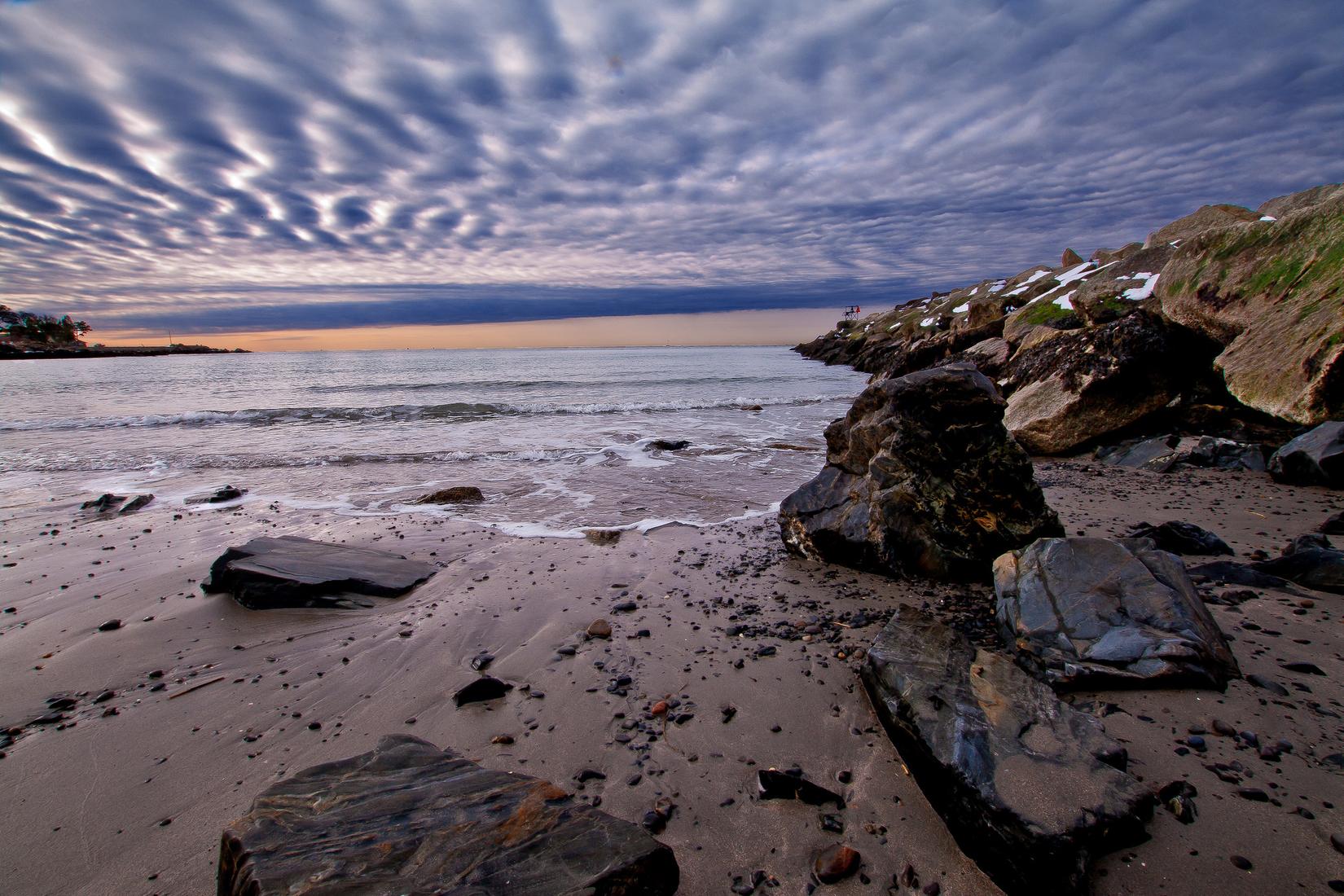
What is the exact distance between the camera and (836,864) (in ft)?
8.18

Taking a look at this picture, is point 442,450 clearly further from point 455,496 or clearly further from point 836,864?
point 836,864

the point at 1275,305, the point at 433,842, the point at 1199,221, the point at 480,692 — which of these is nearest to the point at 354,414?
the point at 480,692

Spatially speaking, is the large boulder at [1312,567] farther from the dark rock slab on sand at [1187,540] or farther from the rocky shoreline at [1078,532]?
the dark rock slab on sand at [1187,540]

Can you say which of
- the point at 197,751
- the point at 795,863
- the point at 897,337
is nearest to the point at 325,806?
the point at 197,751

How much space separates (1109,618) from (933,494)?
234 centimetres

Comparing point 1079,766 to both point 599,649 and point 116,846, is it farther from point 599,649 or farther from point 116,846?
point 116,846

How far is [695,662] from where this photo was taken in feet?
14.3

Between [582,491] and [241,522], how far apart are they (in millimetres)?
5409

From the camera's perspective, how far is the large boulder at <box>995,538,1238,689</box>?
3494 millimetres

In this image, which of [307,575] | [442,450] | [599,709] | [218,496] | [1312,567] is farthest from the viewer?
[442,450]

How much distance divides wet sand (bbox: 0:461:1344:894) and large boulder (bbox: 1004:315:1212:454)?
477 centimetres

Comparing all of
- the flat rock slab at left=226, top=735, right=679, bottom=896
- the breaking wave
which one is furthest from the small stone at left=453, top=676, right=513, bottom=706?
the breaking wave

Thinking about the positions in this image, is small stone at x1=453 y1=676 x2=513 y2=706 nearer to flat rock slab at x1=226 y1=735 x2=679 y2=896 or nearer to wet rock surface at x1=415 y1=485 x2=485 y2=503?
flat rock slab at x1=226 y1=735 x2=679 y2=896

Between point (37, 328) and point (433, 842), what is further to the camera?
point (37, 328)
